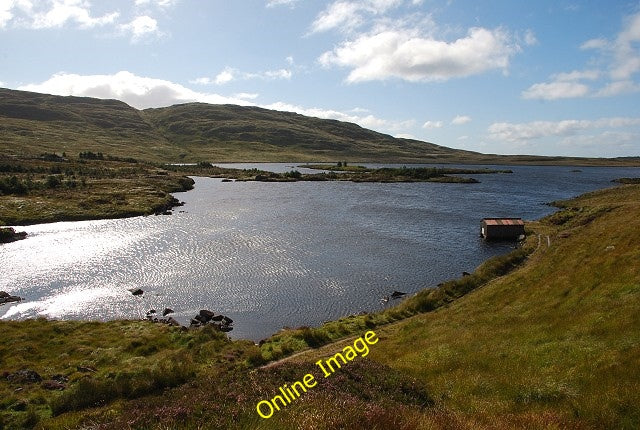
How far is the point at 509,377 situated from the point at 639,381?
493cm

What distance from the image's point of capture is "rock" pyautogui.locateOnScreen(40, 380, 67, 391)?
2723cm

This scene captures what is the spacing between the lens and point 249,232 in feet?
290

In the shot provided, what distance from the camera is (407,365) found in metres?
24.0

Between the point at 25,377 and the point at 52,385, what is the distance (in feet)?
8.72

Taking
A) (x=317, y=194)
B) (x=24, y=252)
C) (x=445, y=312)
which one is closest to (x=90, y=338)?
(x=445, y=312)

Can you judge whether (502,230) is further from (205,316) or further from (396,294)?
(205,316)

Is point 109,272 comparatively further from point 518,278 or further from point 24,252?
point 518,278

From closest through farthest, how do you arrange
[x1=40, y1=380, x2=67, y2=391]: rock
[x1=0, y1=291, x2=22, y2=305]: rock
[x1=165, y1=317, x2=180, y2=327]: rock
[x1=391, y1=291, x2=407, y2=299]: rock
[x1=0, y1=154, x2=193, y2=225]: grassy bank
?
[x1=40, y1=380, x2=67, y2=391]: rock
[x1=165, y1=317, x2=180, y2=327]: rock
[x1=0, y1=291, x2=22, y2=305]: rock
[x1=391, y1=291, x2=407, y2=299]: rock
[x1=0, y1=154, x2=193, y2=225]: grassy bank

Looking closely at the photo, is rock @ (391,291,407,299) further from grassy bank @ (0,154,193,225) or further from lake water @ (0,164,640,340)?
grassy bank @ (0,154,193,225)

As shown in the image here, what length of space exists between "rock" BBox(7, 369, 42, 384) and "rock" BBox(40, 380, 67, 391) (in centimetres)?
113

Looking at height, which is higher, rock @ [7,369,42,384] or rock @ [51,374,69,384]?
rock @ [7,369,42,384]

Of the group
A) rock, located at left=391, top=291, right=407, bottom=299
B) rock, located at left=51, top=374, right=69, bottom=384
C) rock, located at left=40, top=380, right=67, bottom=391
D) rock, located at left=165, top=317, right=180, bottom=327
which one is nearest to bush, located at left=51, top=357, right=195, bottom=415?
rock, located at left=40, top=380, right=67, bottom=391

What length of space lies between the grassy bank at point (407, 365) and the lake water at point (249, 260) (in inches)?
306

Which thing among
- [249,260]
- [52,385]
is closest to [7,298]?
[52,385]
